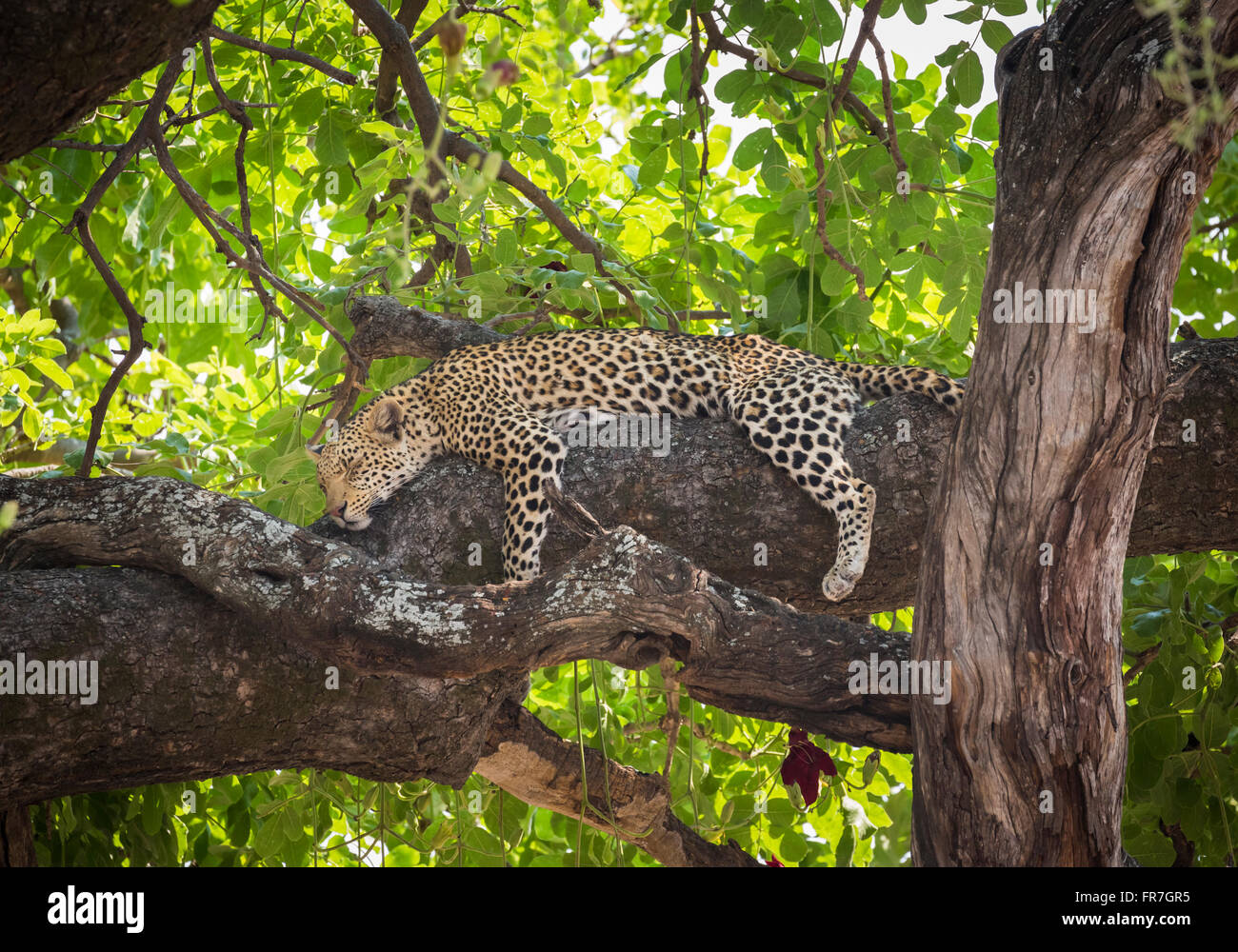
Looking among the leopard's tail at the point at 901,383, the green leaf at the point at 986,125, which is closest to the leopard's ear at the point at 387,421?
the leopard's tail at the point at 901,383

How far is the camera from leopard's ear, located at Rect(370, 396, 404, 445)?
5629 millimetres

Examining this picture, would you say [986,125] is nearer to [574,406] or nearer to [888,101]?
[888,101]

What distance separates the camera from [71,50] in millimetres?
2377

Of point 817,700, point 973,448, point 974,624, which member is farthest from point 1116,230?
point 817,700

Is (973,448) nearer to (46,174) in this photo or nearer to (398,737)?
(398,737)

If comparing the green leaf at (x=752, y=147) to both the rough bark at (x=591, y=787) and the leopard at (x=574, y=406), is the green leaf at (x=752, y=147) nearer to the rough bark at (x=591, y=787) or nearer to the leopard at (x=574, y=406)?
the leopard at (x=574, y=406)

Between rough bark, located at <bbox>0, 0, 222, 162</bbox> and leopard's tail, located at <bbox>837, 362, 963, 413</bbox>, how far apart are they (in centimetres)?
295

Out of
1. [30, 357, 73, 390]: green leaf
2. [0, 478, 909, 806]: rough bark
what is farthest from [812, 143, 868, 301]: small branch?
[30, 357, 73, 390]: green leaf

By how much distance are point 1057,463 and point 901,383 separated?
195 cm

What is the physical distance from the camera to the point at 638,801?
15.8ft

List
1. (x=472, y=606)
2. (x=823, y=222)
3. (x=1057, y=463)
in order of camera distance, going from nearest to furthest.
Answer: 1. (x=1057, y=463)
2. (x=472, y=606)
3. (x=823, y=222)

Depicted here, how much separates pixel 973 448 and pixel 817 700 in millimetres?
1026

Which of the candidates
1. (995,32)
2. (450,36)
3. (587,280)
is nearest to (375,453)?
(587,280)

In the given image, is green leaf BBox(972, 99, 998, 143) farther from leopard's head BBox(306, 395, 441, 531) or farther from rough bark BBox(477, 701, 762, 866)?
rough bark BBox(477, 701, 762, 866)
